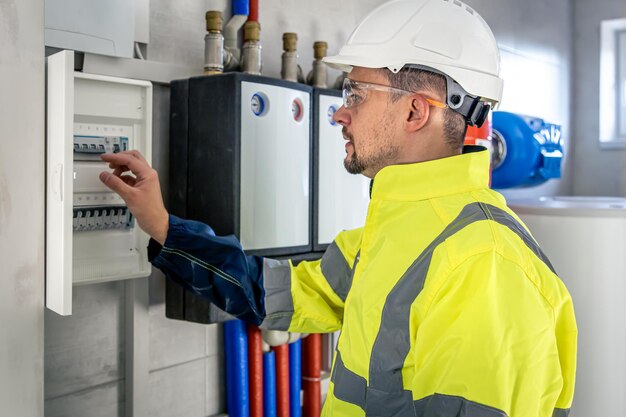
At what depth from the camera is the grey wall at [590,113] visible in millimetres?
4184

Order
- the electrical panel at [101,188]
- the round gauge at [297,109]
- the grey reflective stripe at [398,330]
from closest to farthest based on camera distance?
1. the grey reflective stripe at [398,330]
2. the electrical panel at [101,188]
3. the round gauge at [297,109]

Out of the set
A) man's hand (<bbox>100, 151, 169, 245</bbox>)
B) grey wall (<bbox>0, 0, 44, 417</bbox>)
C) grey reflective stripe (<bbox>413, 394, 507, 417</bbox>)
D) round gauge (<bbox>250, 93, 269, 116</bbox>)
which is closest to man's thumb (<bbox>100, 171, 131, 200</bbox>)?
man's hand (<bbox>100, 151, 169, 245</bbox>)

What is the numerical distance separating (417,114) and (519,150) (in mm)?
1534

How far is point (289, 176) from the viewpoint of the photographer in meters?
2.00

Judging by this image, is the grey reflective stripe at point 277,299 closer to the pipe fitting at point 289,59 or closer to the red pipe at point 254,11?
the pipe fitting at point 289,59

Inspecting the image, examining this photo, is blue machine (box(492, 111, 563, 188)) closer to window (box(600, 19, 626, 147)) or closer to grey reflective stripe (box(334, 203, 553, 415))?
window (box(600, 19, 626, 147))

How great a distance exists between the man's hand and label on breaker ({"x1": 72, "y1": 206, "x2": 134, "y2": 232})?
0.09m

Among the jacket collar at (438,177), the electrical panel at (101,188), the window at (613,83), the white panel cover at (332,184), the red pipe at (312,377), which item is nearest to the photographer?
the jacket collar at (438,177)

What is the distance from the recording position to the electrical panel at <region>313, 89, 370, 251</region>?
2107mm

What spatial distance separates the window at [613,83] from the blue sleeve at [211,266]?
318cm

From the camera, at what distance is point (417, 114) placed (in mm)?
1407

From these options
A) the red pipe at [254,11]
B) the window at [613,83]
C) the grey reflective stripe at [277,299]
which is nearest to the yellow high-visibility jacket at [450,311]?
the grey reflective stripe at [277,299]

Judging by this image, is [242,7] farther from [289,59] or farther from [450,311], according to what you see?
[450,311]

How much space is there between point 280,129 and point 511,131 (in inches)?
48.2
